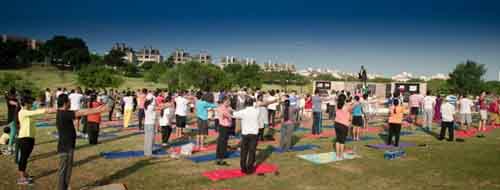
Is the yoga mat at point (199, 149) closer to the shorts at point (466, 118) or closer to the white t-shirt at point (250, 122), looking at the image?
the white t-shirt at point (250, 122)

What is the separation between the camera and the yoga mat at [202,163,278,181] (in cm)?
716

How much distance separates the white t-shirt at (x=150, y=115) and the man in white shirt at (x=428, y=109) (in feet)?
39.3

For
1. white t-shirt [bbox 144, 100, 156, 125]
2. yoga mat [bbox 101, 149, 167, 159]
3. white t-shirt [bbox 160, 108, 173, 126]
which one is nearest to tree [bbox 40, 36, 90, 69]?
white t-shirt [bbox 160, 108, 173, 126]

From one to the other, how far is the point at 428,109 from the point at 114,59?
95220mm

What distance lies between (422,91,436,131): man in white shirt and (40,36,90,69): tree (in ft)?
284

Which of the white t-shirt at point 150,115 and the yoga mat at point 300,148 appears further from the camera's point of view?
the yoga mat at point 300,148

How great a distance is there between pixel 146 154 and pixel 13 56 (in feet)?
270

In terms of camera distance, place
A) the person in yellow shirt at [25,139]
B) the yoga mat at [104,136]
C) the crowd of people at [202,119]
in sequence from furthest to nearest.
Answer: the yoga mat at [104,136]
the person in yellow shirt at [25,139]
the crowd of people at [202,119]

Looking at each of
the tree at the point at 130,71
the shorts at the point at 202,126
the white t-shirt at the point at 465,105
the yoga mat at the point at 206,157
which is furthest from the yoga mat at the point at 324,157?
the tree at the point at 130,71

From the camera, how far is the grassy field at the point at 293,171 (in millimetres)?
6777

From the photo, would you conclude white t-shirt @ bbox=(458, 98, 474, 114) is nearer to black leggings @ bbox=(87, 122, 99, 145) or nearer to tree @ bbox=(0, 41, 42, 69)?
black leggings @ bbox=(87, 122, 99, 145)

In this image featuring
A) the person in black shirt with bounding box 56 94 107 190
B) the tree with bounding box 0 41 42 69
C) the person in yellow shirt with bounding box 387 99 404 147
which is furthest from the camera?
the tree with bounding box 0 41 42 69

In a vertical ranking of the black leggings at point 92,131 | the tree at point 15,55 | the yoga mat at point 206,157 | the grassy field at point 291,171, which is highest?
the tree at point 15,55

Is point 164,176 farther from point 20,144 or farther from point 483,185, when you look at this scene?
point 483,185
